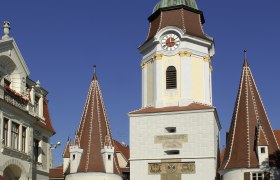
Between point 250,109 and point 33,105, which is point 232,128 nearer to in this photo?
point 250,109

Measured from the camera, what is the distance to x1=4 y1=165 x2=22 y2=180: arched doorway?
3306 centimetres

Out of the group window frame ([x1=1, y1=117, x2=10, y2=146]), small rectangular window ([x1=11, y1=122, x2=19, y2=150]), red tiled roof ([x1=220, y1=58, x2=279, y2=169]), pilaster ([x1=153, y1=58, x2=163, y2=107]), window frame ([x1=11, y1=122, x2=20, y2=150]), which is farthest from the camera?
pilaster ([x1=153, y1=58, x2=163, y2=107])

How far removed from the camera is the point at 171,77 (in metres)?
44.9

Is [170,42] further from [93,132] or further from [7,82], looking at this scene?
[7,82]

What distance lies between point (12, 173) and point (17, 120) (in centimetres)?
342

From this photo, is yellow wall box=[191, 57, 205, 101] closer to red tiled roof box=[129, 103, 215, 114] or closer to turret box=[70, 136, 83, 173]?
red tiled roof box=[129, 103, 215, 114]

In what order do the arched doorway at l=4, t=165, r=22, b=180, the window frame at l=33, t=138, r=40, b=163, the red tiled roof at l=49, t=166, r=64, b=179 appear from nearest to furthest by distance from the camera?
1. the arched doorway at l=4, t=165, r=22, b=180
2. the window frame at l=33, t=138, r=40, b=163
3. the red tiled roof at l=49, t=166, r=64, b=179

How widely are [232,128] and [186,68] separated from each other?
6.22 m

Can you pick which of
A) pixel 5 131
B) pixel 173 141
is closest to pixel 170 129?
pixel 173 141

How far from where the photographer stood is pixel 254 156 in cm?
3922

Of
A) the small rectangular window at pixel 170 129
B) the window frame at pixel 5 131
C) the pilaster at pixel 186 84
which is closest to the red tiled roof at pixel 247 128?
the pilaster at pixel 186 84

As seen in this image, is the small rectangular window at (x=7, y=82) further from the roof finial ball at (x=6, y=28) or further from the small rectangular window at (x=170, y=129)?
the small rectangular window at (x=170, y=129)

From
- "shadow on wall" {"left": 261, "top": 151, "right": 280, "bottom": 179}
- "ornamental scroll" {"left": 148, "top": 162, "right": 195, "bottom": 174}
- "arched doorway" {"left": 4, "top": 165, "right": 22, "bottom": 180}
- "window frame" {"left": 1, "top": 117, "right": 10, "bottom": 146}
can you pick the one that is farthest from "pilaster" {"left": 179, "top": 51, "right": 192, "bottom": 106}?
"window frame" {"left": 1, "top": 117, "right": 10, "bottom": 146}

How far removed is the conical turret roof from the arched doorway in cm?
959
